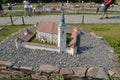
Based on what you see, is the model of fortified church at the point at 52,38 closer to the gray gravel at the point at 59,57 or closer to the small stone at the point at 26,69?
the gray gravel at the point at 59,57

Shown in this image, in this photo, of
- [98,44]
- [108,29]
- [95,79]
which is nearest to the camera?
[95,79]

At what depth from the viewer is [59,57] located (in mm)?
8477

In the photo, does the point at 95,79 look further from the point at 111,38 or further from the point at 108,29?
the point at 108,29

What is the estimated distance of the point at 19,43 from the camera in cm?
930

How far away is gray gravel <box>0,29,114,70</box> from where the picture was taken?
8008 mm

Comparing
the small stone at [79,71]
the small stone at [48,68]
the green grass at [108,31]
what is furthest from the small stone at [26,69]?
the green grass at [108,31]

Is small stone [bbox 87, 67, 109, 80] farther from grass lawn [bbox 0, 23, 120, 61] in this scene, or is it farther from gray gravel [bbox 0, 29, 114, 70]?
grass lawn [bbox 0, 23, 120, 61]

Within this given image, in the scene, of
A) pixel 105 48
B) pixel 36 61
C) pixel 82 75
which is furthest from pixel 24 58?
pixel 105 48

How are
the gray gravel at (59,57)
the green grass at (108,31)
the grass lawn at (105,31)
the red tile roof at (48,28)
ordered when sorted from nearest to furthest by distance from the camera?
1. the gray gravel at (59,57)
2. the red tile roof at (48,28)
3. the green grass at (108,31)
4. the grass lawn at (105,31)

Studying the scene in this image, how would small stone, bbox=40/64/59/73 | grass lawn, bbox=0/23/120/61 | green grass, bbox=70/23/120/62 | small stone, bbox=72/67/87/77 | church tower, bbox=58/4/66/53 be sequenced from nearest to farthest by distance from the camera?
small stone, bbox=72/67/87/77 → small stone, bbox=40/64/59/73 → church tower, bbox=58/4/66/53 → green grass, bbox=70/23/120/62 → grass lawn, bbox=0/23/120/61

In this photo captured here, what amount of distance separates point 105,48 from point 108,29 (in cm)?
408

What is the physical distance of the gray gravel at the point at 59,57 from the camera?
8.01 metres

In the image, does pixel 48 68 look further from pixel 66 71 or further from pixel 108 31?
pixel 108 31

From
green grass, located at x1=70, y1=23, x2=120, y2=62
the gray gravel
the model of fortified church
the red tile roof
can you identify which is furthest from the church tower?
green grass, located at x1=70, y1=23, x2=120, y2=62
